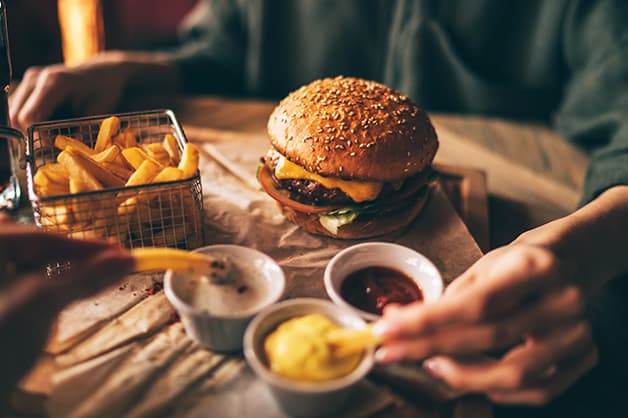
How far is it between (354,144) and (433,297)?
0.64 meters

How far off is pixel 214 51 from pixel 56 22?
2264 millimetres

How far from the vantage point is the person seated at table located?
4.07 feet

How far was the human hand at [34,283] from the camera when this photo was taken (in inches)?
40.0

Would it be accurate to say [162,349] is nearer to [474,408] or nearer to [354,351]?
[354,351]

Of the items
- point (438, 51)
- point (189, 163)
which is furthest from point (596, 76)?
point (189, 163)

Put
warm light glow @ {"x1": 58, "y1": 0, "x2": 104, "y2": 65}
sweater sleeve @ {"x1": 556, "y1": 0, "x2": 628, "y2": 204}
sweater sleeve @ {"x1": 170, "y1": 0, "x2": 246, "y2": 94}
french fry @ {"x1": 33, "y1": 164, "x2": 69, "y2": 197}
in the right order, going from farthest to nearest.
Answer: warm light glow @ {"x1": 58, "y1": 0, "x2": 104, "y2": 65}
sweater sleeve @ {"x1": 170, "y1": 0, "x2": 246, "y2": 94}
sweater sleeve @ {"x1": 556, "y1": 0, "x2": 628, "y2": 204}
french fry @ {"x1": 33, "y1": 164, "x2": 69, "y2": 197}

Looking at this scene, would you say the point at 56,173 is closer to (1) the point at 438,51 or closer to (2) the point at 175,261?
(2) the point at 175,261

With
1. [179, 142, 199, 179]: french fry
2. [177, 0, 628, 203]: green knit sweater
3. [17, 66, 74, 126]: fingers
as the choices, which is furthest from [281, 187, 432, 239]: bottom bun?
[177, 0, 628, 203]: green knit sweater

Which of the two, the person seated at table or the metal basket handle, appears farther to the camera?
the metal basket handle

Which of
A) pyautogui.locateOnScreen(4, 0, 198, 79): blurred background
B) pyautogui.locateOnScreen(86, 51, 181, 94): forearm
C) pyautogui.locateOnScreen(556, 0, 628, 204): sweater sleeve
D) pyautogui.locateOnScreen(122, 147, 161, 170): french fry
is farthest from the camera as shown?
pyautogui.locateOnScreen(4, 0, 198, 79): blurred background

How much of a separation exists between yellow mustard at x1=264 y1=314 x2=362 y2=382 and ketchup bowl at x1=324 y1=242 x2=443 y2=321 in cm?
22

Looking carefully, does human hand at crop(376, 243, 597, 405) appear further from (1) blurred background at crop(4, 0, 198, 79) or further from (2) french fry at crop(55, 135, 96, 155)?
(1) blurred background at crop(4, 0, 198, 79)

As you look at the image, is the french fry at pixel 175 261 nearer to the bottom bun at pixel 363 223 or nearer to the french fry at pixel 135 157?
the french fry at pixel 135 157

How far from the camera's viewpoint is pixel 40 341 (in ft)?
3.58
